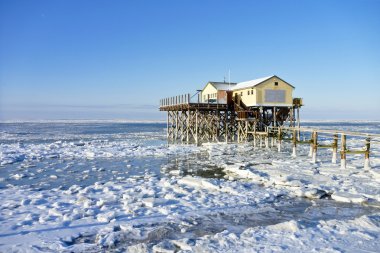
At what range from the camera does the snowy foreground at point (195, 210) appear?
7.15 meters

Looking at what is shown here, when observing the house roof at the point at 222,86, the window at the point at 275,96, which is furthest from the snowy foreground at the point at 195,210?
the house roof at the point at 222,86

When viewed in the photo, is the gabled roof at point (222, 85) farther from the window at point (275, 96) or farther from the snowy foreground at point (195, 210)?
the snowy foreground at point (195, 210)

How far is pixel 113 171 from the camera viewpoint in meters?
17.5

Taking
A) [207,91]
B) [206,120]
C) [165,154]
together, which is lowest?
[165,154]

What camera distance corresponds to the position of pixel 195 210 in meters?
9.76

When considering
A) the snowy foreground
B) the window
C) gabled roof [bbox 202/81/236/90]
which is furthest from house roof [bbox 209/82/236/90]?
the snowy foreground

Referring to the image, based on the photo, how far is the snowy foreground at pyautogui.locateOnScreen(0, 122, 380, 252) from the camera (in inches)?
281

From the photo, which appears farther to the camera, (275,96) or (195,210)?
(275,96)

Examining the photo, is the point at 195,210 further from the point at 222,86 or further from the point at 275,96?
the point at 222,86

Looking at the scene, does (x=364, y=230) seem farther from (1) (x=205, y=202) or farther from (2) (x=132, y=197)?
(2) (x=132, y=197)

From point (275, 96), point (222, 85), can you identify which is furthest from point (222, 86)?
point (275, 96)

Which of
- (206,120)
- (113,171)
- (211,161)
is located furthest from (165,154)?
(206,120)

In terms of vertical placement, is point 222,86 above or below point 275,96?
above

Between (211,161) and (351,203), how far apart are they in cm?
1084
